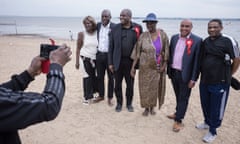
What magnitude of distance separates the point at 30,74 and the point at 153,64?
2.49m

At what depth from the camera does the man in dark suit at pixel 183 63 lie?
325 centimetres

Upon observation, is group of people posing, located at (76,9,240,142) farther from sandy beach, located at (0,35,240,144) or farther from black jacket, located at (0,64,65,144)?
black jacket, located at (0,64,65,144)

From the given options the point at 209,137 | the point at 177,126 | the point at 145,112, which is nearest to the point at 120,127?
the point at 145,112

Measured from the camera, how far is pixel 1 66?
7.59 meters

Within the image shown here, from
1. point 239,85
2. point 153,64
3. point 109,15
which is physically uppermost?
point 109,15

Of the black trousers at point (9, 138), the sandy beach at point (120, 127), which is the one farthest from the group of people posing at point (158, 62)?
the black trousers at point (9, 138)

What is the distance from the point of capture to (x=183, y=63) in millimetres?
3348

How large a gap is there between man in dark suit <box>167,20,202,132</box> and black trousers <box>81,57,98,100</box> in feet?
5.29

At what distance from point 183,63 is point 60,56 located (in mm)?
2433

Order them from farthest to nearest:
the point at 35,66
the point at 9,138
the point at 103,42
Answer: the point at 103,42 → the point at 35,66 → the point at 9,138

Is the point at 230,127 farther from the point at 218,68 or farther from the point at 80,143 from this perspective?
the point at 80,143

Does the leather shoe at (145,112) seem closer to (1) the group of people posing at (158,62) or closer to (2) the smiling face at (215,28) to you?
(1) the group of people posing at (158,62)

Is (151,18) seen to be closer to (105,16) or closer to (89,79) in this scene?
(105,16)

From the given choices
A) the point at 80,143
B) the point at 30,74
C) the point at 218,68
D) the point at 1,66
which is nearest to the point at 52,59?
the point at 30,74
